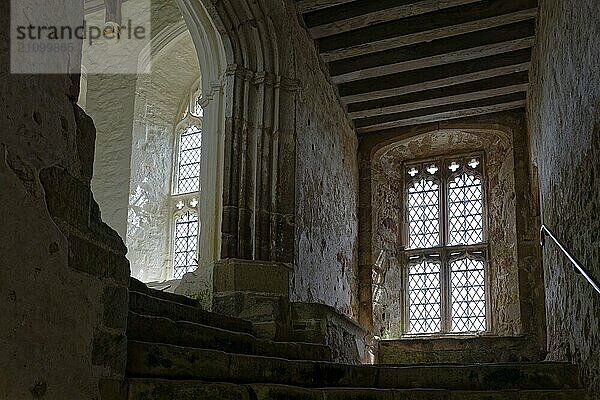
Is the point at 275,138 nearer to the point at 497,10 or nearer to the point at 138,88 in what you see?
the point at 497,10

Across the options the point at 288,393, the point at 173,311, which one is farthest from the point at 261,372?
the point at 173,311

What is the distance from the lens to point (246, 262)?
20.0ft

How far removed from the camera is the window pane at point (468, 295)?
888cm

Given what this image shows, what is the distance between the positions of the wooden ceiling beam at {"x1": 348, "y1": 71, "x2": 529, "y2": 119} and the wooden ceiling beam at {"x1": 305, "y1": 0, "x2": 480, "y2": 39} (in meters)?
1.35

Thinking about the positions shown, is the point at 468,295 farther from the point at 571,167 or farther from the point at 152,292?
the point at 152,292

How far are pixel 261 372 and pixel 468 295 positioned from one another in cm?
556

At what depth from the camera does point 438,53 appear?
773 cm

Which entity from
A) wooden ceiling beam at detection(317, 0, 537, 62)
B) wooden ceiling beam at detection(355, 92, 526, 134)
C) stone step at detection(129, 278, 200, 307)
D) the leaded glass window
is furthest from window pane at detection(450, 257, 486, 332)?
stone step at detection(129, 278, 200, 307)

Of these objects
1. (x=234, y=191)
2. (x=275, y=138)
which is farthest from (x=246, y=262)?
(x=275, y=138)

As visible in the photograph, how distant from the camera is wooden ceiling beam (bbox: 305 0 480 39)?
280 inches

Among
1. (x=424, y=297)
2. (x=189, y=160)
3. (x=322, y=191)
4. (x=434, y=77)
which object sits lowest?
(x=424, y=297)

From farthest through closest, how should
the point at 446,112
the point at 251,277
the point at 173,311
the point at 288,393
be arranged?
the point at 446,112, the point at 251,277, the point at 173,311, the point at 288,393

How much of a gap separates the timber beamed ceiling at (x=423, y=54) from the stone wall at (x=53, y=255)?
4429 mm

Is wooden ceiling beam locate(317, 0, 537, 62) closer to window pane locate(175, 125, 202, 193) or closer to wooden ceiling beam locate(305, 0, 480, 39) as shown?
wooden ceiling beam locate(305, 0, 480, 39)
